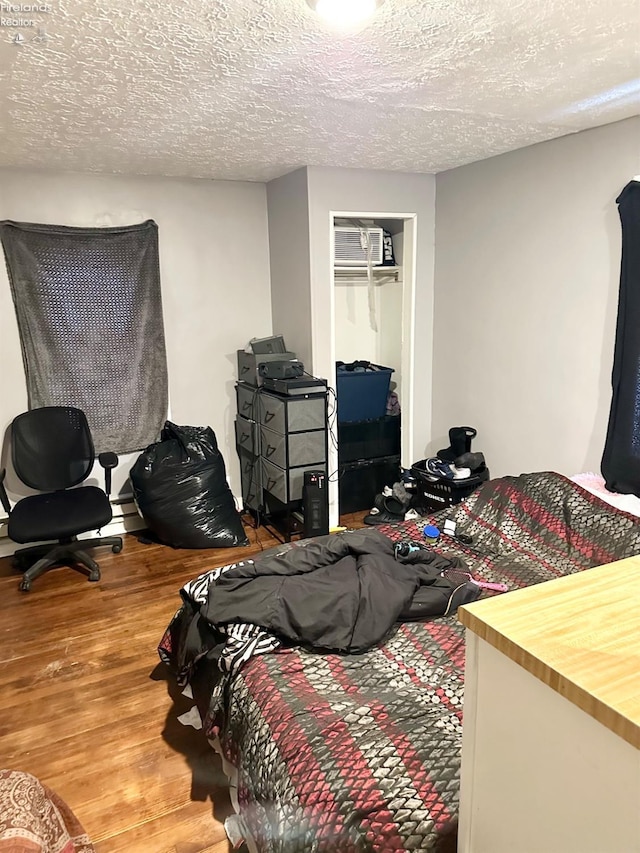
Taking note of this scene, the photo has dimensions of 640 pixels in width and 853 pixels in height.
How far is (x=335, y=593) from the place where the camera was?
199cm

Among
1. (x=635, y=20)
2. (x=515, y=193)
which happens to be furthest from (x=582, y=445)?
(x=635, y=20)

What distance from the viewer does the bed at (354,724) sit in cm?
133

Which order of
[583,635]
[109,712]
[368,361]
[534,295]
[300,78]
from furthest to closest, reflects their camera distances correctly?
[368,361]
[534,295]
[109,712]
[300,78]
[583,635]

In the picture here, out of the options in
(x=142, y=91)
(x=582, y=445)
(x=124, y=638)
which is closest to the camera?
(x=142, y=91)

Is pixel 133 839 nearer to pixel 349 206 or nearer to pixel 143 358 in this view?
pixel 143 358

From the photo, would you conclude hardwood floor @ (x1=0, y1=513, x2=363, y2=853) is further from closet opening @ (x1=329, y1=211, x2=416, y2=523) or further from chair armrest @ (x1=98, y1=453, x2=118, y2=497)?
closet opening @ (x1=329, y1=211, x2=416, y2=523)

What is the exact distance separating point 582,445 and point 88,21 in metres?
2.73

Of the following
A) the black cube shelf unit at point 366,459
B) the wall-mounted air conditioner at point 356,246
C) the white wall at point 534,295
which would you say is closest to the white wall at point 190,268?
the wall-mounted air conditioner at point 356,246

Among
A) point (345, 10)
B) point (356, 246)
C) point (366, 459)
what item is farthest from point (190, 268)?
point (345, 10)

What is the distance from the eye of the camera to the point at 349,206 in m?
3.57

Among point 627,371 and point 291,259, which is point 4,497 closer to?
point 291,259

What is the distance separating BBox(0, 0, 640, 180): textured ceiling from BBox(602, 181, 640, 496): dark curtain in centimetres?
46

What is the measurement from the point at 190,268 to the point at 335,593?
265 centimetres

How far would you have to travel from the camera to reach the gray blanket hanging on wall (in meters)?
3.44
